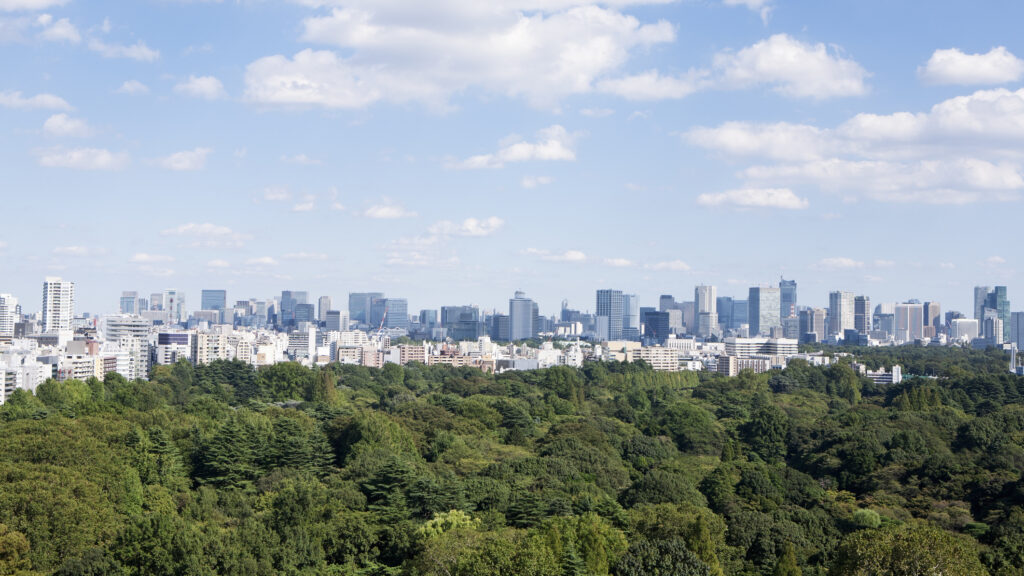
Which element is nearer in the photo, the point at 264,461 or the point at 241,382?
the point at 264,461

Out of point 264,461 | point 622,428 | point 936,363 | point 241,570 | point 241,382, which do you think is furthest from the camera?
point 936,363

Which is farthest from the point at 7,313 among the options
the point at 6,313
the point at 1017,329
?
the point at 1017,329

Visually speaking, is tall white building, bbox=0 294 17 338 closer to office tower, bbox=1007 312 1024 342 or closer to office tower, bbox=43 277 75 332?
office tower, bbox=43 277 75 332

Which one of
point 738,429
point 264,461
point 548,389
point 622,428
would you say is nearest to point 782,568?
point 264,461

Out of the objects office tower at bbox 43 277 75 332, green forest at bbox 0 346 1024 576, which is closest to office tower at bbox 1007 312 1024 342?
green forest at bbox 0 346 1024 576

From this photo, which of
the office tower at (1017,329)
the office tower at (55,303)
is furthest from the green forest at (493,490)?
the office tower at (1017,329)

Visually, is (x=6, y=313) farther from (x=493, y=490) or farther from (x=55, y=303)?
(x=493, y=490)

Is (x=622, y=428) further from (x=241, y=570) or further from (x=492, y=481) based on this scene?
(x=241, y=570)
